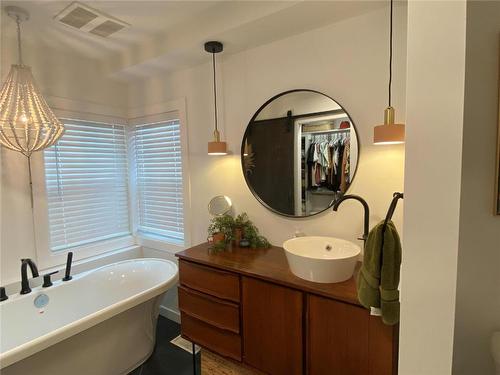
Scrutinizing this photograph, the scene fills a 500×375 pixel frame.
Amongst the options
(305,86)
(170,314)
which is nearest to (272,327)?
(305,86)

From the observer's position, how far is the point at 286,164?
1964mm

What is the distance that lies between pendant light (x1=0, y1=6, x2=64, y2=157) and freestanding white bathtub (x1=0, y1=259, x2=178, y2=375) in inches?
43.4

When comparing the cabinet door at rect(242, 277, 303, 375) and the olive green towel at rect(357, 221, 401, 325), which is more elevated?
the olive green towel at rect(357, 221, 401, 325)

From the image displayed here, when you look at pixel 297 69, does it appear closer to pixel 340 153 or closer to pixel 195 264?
pixel 340 153

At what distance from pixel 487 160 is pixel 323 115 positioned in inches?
37.7

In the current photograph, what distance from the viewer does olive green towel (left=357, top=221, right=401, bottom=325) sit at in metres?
1.09

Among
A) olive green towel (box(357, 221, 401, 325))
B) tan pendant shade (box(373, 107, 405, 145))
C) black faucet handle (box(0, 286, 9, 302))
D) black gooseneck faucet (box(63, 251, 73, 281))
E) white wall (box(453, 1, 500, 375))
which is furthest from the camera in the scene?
black gooseneck faucet (box(63, 251, 73, 281))

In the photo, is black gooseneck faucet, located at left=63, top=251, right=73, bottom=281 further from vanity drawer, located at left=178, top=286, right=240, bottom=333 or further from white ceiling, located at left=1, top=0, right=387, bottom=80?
white ceiling, located at left=1, top=0, right=387, bottom=80

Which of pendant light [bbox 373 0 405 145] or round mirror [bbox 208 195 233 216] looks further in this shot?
round mirror [bbox 208 195 233 216]

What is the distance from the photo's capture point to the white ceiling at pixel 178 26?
1595 mm

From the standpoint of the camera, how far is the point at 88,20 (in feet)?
6.05

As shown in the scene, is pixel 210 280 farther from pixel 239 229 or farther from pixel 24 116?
pixel 24 116

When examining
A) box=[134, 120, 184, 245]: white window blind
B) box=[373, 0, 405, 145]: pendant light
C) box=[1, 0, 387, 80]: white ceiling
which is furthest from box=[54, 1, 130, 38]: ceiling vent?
box=[373, 0, 405, 145]: pendant light

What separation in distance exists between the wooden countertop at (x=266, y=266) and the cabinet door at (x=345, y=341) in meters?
0.05
